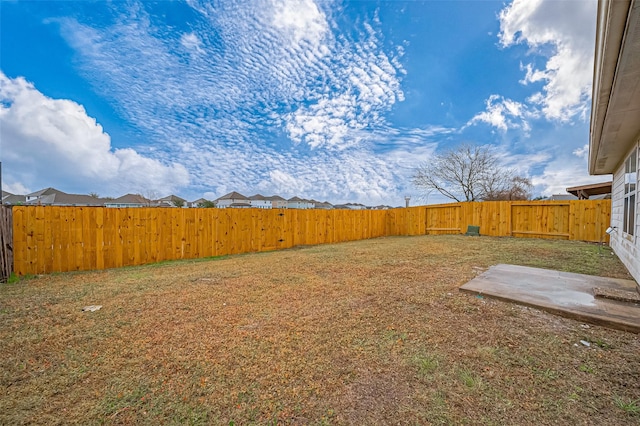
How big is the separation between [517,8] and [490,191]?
56.9 feet

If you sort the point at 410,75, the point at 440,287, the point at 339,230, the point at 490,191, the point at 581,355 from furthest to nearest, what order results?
the point at 490,191 < the point at 339,230 < the point at 410,75 < the point at 440,287 < the point at 581,355

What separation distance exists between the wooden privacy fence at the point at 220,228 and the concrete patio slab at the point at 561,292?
6360mm

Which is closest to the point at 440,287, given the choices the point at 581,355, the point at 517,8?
the point at 581,355

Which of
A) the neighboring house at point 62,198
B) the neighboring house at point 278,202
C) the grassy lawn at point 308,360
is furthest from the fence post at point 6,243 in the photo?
the neighboring house at point 278,202

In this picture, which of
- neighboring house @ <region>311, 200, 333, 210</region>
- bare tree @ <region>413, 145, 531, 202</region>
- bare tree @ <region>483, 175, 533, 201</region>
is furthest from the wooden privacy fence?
neighboring house @ <region>311, 200, 333, 210</region>

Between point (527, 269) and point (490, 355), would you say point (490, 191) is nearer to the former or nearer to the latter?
point (527, 269)

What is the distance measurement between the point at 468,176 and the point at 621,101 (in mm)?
20382

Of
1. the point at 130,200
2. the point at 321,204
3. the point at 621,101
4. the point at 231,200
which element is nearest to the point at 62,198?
the point at 130,200

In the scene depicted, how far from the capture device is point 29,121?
784cm

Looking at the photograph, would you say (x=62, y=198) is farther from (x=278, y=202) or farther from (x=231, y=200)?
(x=278, y=202)

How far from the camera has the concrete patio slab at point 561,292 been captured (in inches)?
96.3

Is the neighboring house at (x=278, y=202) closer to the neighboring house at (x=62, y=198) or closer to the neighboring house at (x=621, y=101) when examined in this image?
the neighboring house at (x=62, y=198)

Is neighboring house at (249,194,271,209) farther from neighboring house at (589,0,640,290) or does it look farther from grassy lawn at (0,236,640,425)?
neighboring house at (589,0,640,290)

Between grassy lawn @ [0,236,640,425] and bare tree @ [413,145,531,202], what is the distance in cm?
1996
